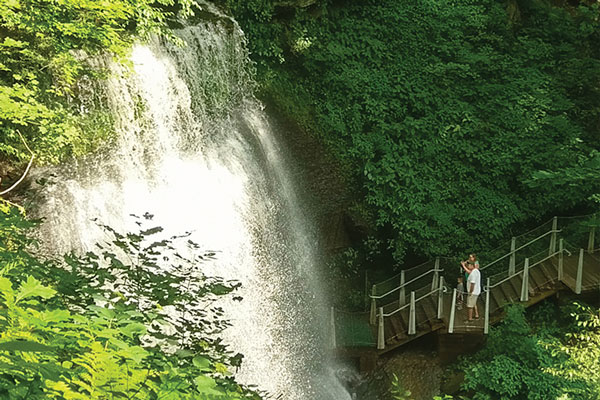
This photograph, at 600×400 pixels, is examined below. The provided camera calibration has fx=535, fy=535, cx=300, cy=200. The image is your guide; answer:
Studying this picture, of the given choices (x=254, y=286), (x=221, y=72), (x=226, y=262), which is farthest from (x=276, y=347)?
(x=221, y=72)

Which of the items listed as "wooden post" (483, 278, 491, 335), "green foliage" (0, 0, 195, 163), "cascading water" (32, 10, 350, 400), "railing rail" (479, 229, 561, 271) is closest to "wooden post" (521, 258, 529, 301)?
"railing rail" (479, 229, 561, 271)

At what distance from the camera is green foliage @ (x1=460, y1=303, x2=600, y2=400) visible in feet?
26.2

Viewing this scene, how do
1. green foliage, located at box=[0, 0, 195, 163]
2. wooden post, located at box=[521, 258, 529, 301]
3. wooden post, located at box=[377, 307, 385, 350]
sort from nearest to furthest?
green foliage, located at box=[0, 0, 195, 163] → wooden post, located at box=[521, 258, 529, 301] → wooden post, located at box=[377, 307, 385, 350]

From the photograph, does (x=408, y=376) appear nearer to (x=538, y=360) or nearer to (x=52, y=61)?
(x=538, y=360)

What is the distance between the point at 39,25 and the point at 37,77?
1.32 metres

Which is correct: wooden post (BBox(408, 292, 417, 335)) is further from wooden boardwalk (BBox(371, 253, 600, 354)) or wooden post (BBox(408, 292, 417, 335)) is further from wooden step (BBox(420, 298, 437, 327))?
wooden step (BBox(420, 298, 437, 327))

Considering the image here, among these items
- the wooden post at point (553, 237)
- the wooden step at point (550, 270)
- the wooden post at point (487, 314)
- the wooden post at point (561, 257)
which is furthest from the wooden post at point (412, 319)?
the wooden post at point (553, 237)

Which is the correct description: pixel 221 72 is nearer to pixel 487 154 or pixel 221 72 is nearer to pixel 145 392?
pixel 487 154

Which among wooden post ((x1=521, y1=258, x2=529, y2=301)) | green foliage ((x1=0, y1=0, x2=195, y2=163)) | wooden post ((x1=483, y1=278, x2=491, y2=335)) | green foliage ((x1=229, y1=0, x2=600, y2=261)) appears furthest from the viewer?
green foliage ((x1=229, y1=0, x2=600, y2=261))

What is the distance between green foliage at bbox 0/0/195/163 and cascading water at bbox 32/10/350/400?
0.35 m

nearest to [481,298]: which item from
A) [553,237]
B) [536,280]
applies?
[536,280]

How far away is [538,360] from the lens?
8914mm

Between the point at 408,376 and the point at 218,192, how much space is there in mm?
5064

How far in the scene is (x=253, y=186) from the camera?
383 inches
